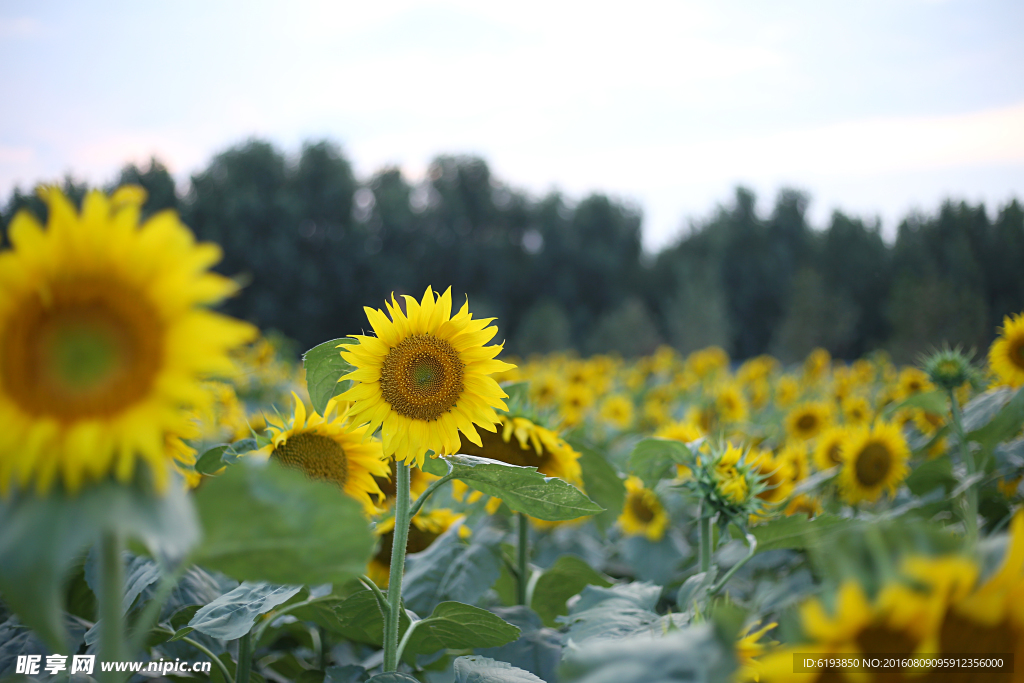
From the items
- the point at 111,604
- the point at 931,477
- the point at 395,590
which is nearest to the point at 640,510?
the point at 931,477

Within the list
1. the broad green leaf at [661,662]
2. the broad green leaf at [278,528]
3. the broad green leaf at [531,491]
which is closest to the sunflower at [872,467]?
the broad green leaf at [531,491]

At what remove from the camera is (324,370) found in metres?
1.51

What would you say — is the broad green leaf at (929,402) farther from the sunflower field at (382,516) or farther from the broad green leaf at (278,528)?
the broad green leaf at (278,528)

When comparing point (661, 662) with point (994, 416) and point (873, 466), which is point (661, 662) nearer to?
point (994, 416)

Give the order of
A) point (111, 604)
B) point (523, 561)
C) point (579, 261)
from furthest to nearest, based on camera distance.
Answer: point (579, 261), point (523, 561), point (111, 604)

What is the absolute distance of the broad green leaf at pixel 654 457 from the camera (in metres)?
2.09

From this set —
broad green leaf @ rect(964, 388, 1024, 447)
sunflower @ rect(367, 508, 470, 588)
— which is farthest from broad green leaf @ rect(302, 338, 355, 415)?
broad green leaf @ rect(964, 388, 1024, 447)

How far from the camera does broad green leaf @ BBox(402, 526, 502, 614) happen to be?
2082mm

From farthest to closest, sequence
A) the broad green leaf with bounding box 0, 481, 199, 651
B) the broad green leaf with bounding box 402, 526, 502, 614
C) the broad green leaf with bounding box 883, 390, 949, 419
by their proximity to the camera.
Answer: the broad green leaf with bounding box 883, 390, 949, 419, the broad green leaf with bounding box 402, 526, 502, 614, the broad green leaf with bounding box 0, 481, 199, 651

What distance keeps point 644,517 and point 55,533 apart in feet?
13.9

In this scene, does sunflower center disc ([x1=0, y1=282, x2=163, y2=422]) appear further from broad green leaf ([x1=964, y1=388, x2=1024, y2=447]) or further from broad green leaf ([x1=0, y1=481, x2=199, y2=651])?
broad green leaf ([x1=964, y1=388, x2=1024, y2=447])

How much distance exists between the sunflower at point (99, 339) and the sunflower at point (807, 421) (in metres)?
5.09

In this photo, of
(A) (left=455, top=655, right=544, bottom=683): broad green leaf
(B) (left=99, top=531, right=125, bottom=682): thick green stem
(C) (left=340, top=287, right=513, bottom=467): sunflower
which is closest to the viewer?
(B) (left=99, top=531, right=125, bottom=682): thick green stem

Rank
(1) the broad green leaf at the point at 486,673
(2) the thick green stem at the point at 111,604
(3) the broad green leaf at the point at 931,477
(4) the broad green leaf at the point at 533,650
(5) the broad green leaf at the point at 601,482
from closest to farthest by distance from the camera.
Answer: (2) the thick green stem at the point at 111,604
(1) the broad green leaf at the point at 486,673
(4) the broad green leaf at the point at 533,650
(5) the broad green leaf at the point at 601,482
(3) the broad green leaf at the point at 931,477
